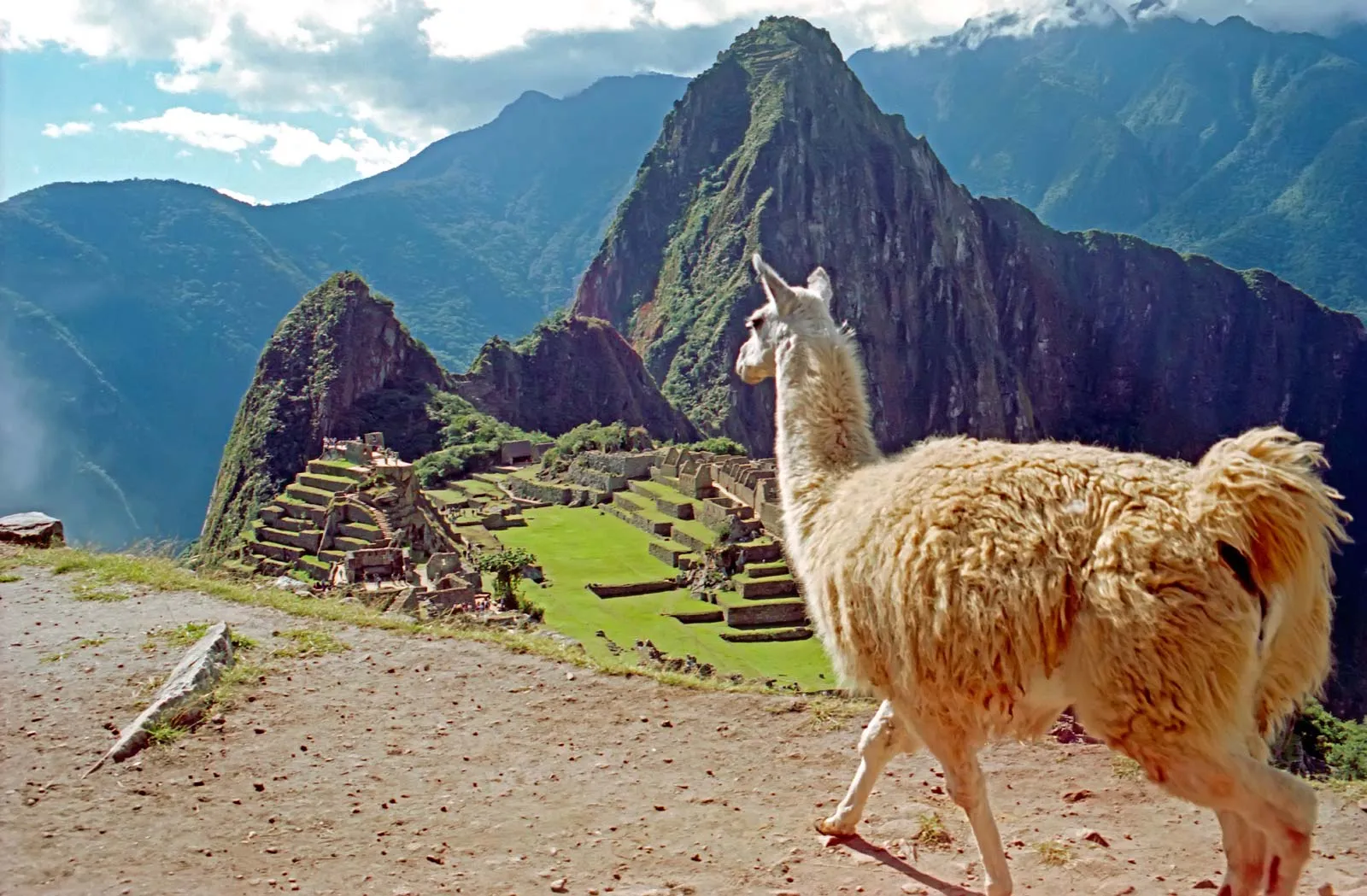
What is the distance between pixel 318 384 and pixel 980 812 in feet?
225

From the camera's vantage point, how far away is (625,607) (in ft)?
89.0

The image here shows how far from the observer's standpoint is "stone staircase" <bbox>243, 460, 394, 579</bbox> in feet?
98.1

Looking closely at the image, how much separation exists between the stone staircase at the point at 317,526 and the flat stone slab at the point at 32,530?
19.3 meters

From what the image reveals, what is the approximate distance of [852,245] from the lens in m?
101

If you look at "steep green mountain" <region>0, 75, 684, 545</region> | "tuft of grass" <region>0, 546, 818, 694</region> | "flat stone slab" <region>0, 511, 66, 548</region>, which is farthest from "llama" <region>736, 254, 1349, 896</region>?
"steep green mountain" <region>0, 75, 684, 545</region>

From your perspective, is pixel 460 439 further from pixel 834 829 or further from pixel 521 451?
pixel 834 829

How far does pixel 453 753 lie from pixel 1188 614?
3299 millimetres

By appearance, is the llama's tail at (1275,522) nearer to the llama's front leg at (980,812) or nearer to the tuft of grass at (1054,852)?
the llama's front leg at (980,812)

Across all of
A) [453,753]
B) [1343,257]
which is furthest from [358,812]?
[1343,257]

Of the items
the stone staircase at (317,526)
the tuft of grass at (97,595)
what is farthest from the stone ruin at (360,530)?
the tuft of grass at (97,595)

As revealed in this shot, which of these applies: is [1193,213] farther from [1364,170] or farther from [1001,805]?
[1001,805]

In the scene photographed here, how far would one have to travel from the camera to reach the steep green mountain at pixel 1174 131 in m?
111

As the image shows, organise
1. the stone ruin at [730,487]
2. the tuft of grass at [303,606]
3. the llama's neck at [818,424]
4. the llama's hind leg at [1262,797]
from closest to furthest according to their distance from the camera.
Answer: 1. the llama's hind leg at [1262,797]
2. the llama's neck at [818,424]
3. the tuft of grass at [303,606]
4. the stone ruin at [730,487]

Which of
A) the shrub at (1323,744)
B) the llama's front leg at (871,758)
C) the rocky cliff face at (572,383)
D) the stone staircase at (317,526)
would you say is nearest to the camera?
the llama's front leg at (871,758)
